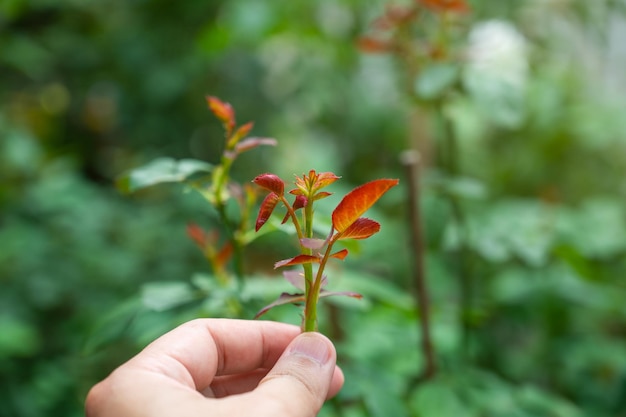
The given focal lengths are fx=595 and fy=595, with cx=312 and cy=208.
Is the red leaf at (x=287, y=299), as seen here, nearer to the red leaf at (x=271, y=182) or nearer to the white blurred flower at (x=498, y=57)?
the red leaf at (x=271, y=182)

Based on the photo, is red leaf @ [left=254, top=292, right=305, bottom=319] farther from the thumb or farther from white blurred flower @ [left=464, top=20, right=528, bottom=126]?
white blurred flower @ [left=464, top=20, right=528, bottom=126]

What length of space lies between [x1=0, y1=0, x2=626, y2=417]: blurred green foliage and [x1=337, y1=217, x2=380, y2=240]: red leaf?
0.19 m

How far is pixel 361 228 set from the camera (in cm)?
41

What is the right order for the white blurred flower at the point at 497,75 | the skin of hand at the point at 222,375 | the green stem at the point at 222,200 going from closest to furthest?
the skin of hand at the point at 222,375 → the green stem at the point at 222,200 → the white blurred flower at the point at 497,75

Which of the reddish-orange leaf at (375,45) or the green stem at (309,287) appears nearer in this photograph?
the green stem at (309,287)

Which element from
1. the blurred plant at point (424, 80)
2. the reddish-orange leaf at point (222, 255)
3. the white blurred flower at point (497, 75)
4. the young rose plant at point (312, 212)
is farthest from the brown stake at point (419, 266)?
the young rose plant at point (312, 212)

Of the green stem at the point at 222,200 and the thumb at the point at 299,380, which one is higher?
the green stem at the point at 222,200

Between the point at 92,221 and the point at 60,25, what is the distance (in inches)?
48.2

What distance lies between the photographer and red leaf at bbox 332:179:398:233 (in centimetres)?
39

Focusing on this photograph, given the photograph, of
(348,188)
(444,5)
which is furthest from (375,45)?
(348,188)

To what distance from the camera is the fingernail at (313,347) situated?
1.40 feet

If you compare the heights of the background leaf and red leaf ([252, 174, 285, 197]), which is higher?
red leaf ([252, 174, 285, 197])

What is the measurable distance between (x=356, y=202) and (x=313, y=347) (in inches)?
4.5

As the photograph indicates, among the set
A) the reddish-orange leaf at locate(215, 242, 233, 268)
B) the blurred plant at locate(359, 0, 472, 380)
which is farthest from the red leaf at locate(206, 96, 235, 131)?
the blurred plant at locate(359, 0, 472, 380)
